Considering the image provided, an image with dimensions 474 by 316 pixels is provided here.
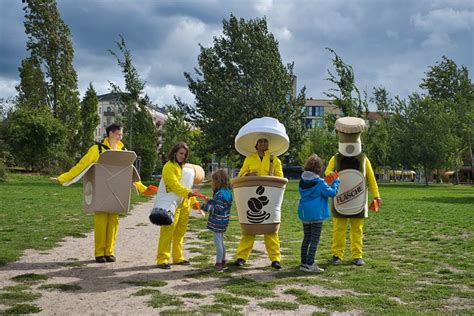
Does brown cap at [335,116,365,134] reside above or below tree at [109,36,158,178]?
below

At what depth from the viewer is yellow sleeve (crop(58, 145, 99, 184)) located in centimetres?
798

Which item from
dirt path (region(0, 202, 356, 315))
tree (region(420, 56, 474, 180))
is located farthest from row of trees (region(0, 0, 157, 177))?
tree (region(420, 56, 474, 180))

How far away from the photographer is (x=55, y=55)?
4984cm

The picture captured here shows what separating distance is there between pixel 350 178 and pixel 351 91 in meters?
20.1

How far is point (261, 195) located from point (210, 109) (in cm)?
3291

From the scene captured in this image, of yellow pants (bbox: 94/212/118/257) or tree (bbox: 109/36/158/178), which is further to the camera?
tree (bbox: 109/36/158/178)

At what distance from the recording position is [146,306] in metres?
5.41

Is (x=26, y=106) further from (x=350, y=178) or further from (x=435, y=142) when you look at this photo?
(x=350, y=178)

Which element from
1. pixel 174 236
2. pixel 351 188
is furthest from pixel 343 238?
pixel 174 236

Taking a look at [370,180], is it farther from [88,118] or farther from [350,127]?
[88,118]

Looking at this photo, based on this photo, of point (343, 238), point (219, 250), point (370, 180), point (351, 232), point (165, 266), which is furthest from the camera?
point (370, 180)

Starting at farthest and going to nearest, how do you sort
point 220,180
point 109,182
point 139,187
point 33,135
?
point 33,135
point 139,187
point 109,182
point 220,180

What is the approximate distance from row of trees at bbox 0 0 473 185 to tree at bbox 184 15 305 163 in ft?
0.26

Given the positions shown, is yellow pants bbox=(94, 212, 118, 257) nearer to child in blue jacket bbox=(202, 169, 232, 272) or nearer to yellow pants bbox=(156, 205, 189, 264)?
yellow pants bbox=(156, 205, 189, 264)
